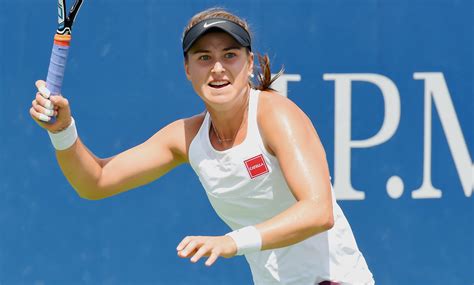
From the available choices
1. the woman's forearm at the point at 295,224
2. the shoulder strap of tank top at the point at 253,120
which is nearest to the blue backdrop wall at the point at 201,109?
the shoulder strap of tank top at the point at 253,120

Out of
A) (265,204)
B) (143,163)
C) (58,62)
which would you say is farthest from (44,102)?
(265,204)

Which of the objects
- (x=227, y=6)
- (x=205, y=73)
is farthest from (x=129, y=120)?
(x=205, y=73)

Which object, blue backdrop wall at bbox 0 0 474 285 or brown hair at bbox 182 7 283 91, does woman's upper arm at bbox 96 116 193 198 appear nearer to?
brown hair at bbox 182 7 283 91

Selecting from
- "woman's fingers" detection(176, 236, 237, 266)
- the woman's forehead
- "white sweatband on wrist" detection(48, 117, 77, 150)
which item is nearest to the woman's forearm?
"woman's fingers" detection(176, 236, 237, 266)

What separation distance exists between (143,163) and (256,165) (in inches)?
19.1

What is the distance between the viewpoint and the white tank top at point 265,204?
3.32 metres

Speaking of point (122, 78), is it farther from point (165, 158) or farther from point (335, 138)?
point (165, 158)

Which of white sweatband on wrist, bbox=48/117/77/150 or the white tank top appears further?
white sweatband on wrist, bbox=48/117/77/150

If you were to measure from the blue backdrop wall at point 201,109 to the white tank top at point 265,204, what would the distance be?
5.51 ft

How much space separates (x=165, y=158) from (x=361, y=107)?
1.79m

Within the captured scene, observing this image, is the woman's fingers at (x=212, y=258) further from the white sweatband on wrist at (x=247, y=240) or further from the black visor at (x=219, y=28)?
the black visor at (x=219, y=28)

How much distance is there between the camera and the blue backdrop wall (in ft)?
16.7

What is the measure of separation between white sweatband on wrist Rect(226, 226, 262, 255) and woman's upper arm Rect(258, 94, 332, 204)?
201 millimetres

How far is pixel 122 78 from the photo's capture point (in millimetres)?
5117
